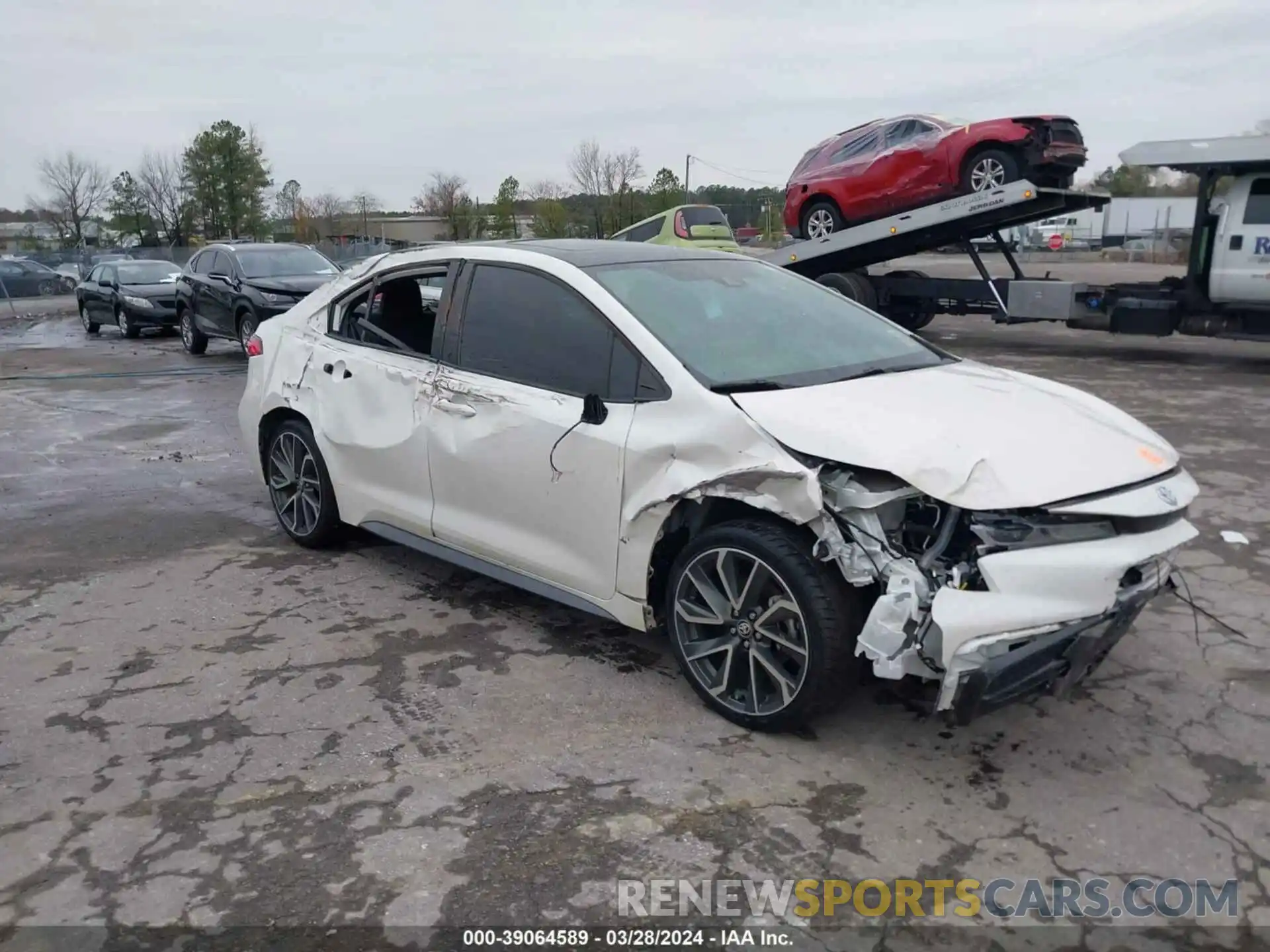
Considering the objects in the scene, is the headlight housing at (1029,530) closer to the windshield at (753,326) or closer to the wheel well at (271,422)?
the windshield at (753,326)

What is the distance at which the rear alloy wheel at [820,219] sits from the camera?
1466 centimetres

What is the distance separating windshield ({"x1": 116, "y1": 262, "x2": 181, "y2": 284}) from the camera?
19438 mm

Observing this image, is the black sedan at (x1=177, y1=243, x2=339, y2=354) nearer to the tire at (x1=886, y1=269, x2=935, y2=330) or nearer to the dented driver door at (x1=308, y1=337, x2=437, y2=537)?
the tire at (x1=886, y1=269, x2=935, y2=330)

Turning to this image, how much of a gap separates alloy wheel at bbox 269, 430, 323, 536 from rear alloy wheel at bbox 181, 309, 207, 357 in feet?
35.6

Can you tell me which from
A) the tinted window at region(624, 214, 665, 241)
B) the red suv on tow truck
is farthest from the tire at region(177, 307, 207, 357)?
the red suv on tow truck

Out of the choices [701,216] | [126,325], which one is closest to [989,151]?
[701,216]

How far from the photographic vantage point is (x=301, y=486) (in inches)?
223

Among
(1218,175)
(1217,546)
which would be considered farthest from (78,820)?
(1218,175)

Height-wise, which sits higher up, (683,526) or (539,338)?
(539,338)

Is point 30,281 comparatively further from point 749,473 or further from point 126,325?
point 749,473

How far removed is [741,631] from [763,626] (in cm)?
10

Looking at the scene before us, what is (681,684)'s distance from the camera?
408 centimetres

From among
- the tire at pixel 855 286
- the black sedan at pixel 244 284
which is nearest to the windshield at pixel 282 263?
the black sedan at pixel 244 284

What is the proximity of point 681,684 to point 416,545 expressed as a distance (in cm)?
157
